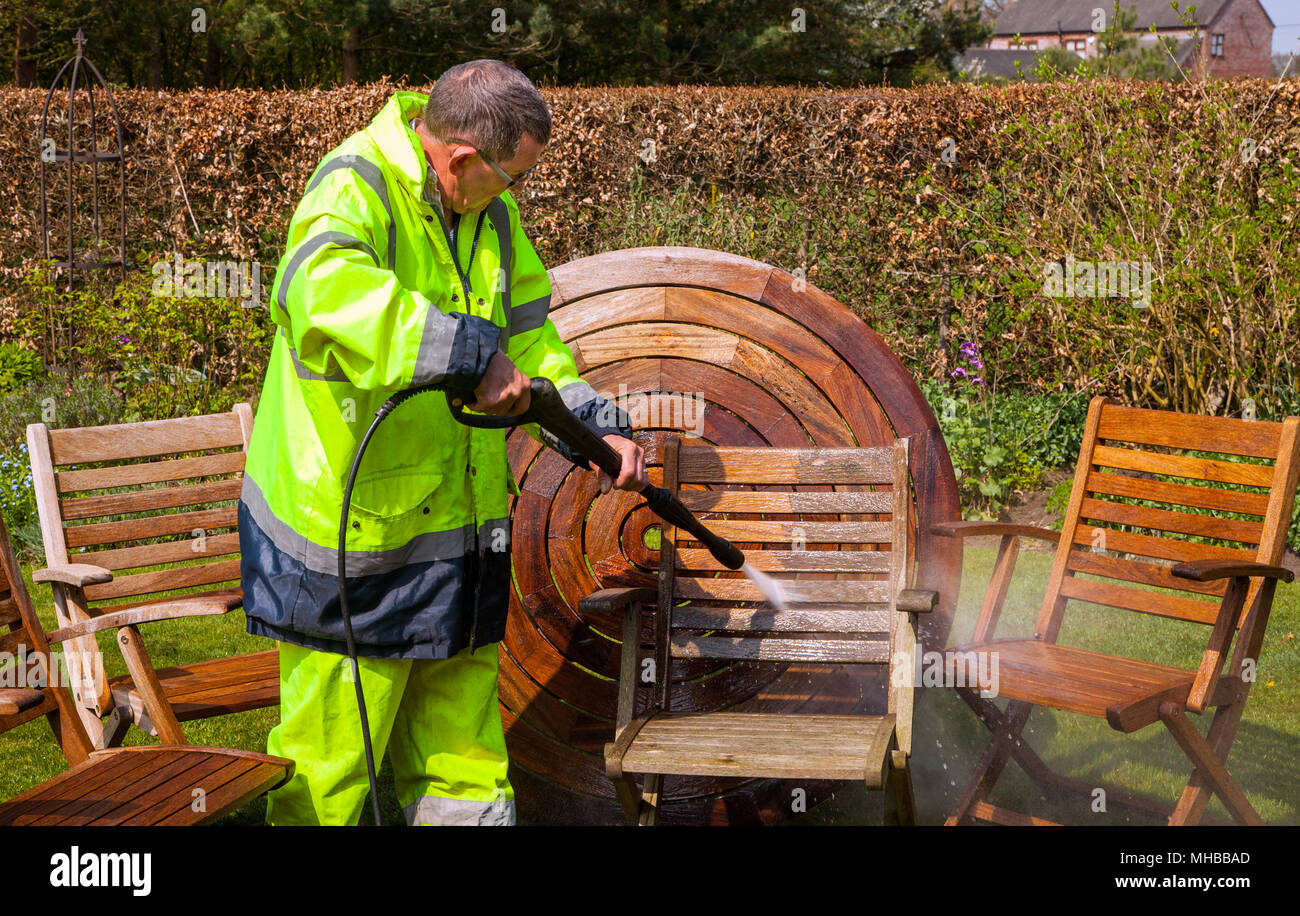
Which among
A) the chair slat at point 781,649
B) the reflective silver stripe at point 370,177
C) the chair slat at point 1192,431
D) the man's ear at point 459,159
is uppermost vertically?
the man's ear at point 459,159

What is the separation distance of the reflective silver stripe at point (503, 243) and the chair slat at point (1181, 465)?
2.32 m

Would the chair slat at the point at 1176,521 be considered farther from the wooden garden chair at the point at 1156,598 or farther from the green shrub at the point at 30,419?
the green shrub at the point at 30,419

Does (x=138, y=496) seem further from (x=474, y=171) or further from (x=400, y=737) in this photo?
(x=474, y=171)

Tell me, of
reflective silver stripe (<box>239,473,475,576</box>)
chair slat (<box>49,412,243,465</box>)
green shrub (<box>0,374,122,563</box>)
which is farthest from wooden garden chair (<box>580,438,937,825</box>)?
green shrub (<box>0,374,122,563</box>)

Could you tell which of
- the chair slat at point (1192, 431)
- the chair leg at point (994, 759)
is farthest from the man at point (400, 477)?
the chair slat at point (1192, 431)

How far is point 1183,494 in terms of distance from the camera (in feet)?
13.8

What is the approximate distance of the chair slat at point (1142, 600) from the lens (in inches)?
162

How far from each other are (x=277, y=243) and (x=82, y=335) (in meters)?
1.64

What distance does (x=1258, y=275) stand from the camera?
666 cm

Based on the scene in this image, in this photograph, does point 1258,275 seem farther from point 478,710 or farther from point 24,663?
point 24,663

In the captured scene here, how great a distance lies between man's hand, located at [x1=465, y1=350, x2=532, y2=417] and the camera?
263 centimetres
